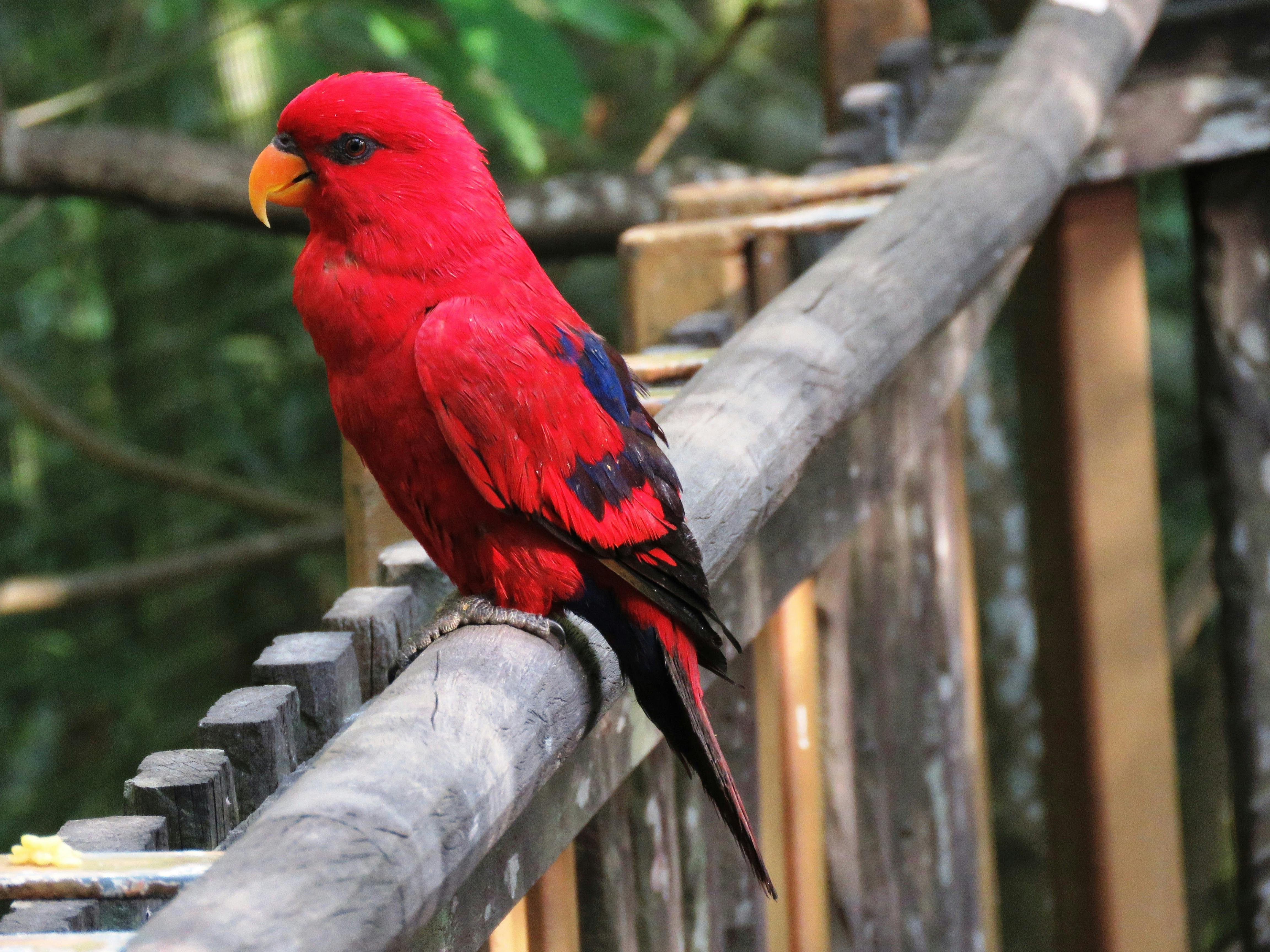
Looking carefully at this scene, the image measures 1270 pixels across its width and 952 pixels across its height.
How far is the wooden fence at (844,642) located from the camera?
903 millimetres

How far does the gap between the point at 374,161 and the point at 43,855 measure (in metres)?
0.82

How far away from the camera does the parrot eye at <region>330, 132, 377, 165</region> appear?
4.85 ft

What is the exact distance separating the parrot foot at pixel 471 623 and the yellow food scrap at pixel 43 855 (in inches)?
12.0

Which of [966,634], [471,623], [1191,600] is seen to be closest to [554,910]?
[471,623]

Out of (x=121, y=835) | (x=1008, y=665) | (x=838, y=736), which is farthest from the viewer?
(x=1008, y=665)

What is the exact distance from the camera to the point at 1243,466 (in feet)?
8.30

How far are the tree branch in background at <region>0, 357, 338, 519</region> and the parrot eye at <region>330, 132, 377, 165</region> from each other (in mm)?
2628

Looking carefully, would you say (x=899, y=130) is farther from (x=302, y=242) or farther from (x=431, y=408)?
(x=302, y=242)

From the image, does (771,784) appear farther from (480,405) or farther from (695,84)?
(695,84)

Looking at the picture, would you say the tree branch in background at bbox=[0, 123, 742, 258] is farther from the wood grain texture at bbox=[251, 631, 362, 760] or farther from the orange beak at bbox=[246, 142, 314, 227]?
the wood grain texture at bbox=[251, 631, 362, 760]

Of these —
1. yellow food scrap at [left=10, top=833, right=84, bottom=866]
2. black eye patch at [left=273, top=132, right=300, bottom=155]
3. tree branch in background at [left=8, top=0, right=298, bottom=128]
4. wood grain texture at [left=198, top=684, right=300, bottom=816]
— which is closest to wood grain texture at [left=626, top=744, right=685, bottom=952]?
wood grain texture at [left=198, top=684, right=300, bottom=816]

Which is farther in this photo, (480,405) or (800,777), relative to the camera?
(800,777)

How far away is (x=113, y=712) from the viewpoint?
5898 millimetres

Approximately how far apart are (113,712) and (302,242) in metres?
2.29
